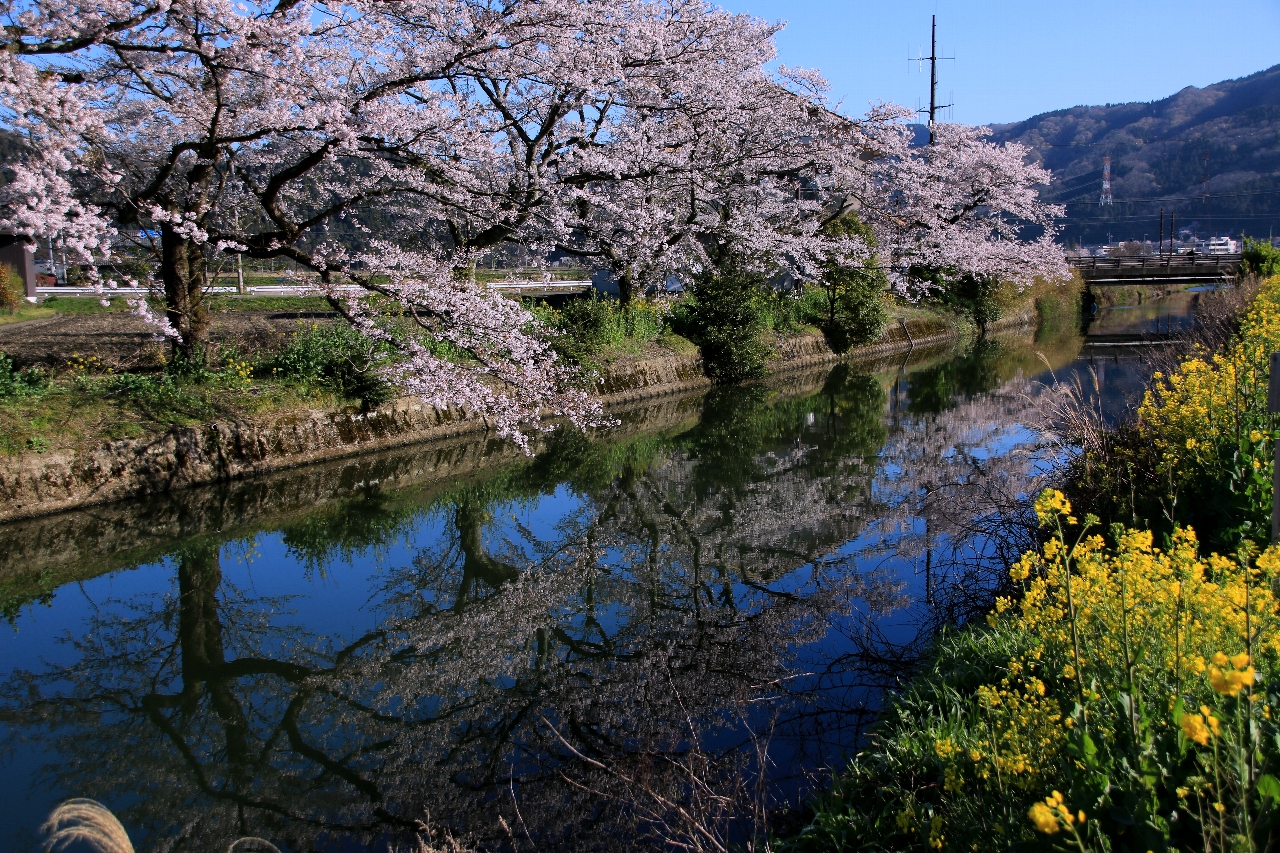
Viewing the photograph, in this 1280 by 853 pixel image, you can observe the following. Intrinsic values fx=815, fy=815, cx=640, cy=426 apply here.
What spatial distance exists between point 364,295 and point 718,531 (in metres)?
5.72

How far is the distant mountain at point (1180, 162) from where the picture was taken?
112 m

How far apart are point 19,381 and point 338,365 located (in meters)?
3.85

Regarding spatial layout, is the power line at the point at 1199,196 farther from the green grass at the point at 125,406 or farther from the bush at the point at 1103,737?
the bush at the point at 1103,737

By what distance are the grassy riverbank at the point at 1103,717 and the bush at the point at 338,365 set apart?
939 centimetres

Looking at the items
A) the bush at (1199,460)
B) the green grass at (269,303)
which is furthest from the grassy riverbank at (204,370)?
the bush at (1199,460)

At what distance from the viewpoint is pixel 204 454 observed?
402 inches

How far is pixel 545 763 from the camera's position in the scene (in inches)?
176

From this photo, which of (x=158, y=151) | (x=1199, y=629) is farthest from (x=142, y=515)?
(x=1199, y=629)

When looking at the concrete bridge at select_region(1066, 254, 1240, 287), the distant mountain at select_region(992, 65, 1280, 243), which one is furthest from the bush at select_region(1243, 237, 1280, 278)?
the distant mountain at select_region(992, 65, 1280, 243)

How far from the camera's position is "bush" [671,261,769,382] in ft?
63.3

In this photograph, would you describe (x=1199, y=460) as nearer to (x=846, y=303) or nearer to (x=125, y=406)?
(x=125, y=406)

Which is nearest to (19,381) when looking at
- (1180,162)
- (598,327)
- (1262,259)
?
(598,327)

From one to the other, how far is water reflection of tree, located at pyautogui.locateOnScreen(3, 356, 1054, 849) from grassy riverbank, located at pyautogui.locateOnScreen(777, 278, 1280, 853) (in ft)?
2.95

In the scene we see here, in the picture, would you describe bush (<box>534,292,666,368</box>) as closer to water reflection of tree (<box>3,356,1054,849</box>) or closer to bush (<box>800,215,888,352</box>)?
water reflection of tree (<box>3,356,1054,849</box>)
